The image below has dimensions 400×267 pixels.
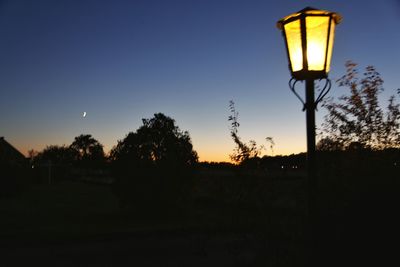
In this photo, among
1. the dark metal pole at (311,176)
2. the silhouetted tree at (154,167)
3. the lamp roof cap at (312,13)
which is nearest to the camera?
the dark metal pole at (311,176)

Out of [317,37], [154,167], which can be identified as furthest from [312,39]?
[154,167]

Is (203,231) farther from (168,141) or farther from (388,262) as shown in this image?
(388,262)

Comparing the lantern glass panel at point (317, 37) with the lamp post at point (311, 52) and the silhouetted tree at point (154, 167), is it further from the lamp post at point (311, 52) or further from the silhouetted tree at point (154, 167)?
the silhouetted tree at point (154, 167)

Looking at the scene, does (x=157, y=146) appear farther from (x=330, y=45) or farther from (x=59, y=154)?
(x=59, y=154)

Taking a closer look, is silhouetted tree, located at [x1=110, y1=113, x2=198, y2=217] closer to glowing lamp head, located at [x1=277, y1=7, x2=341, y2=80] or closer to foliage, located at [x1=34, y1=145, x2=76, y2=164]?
glowing lamp head, located at [x1=277, y1=7, x2=341, y2=80]

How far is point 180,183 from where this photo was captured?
17.5 meters

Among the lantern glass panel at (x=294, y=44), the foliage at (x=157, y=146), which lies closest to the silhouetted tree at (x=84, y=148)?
the foliage at (x=157, y=146)

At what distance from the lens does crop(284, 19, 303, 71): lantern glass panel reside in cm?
464

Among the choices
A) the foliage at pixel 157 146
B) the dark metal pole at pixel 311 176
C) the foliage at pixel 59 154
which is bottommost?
the dark metal pole at pixel 311 176

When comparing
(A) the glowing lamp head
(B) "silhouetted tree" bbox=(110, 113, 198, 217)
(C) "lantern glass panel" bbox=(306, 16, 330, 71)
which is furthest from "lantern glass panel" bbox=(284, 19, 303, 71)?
(B) "silhouetted tree" bbox=(110, 113, 198, 217)

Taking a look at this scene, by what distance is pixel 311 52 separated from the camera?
4.59 metres

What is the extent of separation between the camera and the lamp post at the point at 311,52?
177 inches

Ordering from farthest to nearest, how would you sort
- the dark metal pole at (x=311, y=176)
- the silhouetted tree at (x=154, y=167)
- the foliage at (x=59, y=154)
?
the foliage at (x=59, y=154), the silhouetted tree at (x=154, y=167), the dark metal pole at (x=311, y=176)

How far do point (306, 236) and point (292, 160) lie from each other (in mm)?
2801
